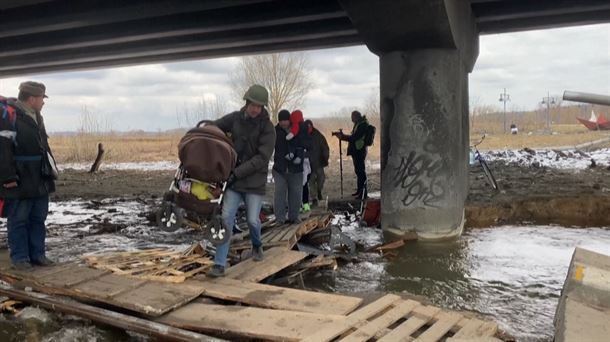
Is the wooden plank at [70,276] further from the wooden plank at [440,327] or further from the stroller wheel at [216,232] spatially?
the wooden plank at [440,327]

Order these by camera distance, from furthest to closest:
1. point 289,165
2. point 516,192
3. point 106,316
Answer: point 516,192 < point 289,165 < point 106,316

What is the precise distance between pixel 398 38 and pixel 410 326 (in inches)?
237

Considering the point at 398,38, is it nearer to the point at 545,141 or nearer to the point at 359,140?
the point at 359,140

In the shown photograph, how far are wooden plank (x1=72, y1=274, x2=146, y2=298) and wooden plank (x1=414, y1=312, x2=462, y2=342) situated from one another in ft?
9.71

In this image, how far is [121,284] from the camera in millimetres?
5387

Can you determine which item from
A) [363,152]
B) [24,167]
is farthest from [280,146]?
[363,152]

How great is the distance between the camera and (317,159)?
34.0 feet

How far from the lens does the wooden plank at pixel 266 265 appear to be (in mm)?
5844

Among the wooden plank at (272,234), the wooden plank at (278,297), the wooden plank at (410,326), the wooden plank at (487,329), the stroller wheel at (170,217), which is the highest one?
the stroller wheel at (170,217)

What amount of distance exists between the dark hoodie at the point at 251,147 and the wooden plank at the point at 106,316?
186cm

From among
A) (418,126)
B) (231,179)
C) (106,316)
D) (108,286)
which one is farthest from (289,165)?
(106,316)

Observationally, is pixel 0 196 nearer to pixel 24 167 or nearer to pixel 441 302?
pixel 24 167

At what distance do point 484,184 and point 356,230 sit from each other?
5868mm

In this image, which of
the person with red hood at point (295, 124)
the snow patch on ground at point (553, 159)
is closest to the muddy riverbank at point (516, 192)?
the snow patch on ground at point (553, 159)
